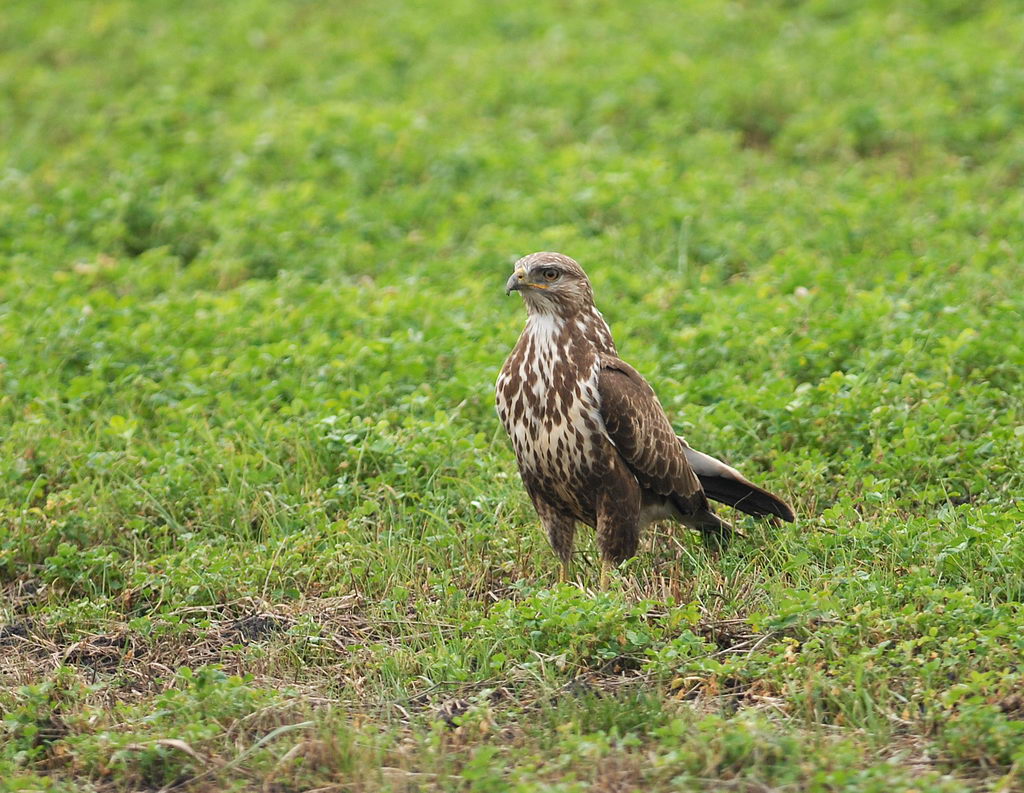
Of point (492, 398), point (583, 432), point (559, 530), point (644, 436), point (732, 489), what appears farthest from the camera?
point (492, 398)

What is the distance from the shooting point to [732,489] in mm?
6066

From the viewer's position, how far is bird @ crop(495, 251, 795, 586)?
5.59 metres

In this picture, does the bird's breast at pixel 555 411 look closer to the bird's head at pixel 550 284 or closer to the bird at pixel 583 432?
the bird at pixel 583 432

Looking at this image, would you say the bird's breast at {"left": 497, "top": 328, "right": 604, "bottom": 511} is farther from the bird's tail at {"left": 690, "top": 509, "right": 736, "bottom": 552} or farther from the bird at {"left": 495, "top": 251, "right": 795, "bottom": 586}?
the bird's tail at {"left": 690, "top": 509, "right": 736, "bottom": 552}

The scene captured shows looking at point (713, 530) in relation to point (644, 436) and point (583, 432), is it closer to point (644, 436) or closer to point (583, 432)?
point (644, 436)

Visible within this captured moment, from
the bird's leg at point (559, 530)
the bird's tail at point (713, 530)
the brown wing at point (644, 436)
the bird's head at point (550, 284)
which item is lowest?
the bird's tail at point (713, 530)

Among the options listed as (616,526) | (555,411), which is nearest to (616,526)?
(616,526)

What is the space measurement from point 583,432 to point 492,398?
5.20 ft

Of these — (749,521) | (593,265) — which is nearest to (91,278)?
(593,265)

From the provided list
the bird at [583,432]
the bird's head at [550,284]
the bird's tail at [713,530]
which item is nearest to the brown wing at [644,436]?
the bird at [583,432]

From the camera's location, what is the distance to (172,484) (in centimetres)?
654

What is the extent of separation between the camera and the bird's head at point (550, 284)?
5.75m

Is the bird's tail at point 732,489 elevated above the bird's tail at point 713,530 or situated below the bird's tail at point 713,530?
above

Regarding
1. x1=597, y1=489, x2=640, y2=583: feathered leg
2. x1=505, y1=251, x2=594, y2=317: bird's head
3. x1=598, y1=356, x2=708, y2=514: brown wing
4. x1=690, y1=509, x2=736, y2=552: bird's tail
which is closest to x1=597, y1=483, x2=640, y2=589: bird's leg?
x1=597, y1=489, x2=640, y2=583: feathered leg
